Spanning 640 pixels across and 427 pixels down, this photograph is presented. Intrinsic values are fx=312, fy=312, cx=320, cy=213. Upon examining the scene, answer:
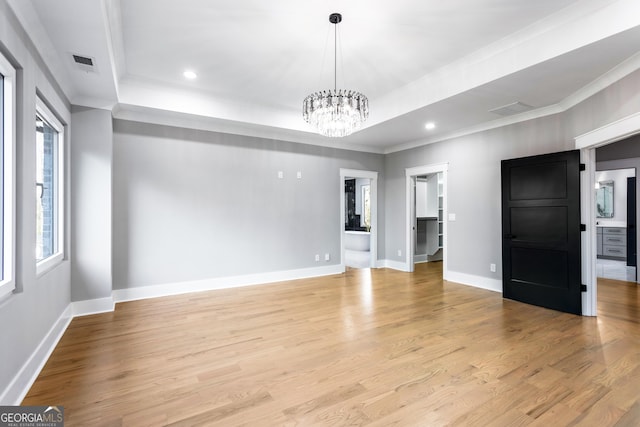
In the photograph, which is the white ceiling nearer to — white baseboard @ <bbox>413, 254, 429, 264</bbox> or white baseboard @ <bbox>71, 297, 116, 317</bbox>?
white baseboard @ <bbox>71, 297, 116, 317</bbox>

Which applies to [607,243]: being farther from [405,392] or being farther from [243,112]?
[243,112]

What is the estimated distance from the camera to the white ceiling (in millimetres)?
2701

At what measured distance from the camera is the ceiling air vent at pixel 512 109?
422 cm

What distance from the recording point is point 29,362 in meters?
2.32

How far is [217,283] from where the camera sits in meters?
5.18

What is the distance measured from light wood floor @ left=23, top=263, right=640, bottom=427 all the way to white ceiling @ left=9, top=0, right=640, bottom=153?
268cm

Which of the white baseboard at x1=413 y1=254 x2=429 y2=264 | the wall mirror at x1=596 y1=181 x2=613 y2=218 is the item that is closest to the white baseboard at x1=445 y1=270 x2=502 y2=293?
the white baseboard at x1=413 y1=254 x2=429 y2=264

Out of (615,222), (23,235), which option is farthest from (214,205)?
(615,222)

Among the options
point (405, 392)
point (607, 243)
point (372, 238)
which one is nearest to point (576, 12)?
point (405, 392)

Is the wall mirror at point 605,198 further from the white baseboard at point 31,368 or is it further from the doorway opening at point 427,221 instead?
the white baseboard at point 31,368

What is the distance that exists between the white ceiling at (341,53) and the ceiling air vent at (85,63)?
0.08 m

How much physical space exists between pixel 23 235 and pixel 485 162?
5.80m

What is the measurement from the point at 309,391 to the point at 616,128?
152 inches

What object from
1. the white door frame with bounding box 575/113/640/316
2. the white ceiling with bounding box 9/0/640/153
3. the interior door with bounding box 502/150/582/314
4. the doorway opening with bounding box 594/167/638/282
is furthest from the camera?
the doorway opening with bounding box 594/167/638/282
